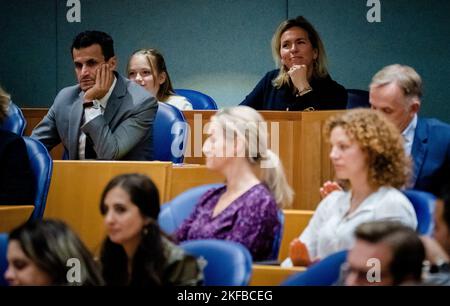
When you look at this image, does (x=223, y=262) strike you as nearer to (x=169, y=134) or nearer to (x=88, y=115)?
(x=88, y=115)

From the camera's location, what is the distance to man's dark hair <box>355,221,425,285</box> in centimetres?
202

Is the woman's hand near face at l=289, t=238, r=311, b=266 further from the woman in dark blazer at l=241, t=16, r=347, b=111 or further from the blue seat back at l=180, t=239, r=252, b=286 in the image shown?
the woman in dark blazer at l=241, t=16, r=347, b=111

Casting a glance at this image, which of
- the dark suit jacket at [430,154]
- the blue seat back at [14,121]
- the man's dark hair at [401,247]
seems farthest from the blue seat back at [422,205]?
the blue seat back at [14,121]

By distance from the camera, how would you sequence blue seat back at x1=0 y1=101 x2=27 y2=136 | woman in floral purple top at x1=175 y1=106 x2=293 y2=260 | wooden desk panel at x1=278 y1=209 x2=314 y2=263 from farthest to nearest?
blue seat back at x1=0 y1=101 x2=27 y2=136 → wooden desk panel at x1=278 y1=209 x2=314 y2=263 → woman in floral purple top at x1=175 y1=106 x2=293 y2=260

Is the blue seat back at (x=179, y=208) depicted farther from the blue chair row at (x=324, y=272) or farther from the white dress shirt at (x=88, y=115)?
the white dress shirt at (x=88, y=115)

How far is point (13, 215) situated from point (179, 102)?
1.93m

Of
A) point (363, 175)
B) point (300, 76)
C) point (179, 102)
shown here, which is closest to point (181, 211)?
point (363, 175)

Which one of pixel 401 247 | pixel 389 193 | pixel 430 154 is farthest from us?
pixel 430 154

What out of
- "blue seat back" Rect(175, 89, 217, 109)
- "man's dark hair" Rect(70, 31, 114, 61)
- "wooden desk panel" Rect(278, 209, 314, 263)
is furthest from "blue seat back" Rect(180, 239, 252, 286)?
"blue seat back" Rect(175, 89, 217, 109)

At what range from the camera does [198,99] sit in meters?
5.02

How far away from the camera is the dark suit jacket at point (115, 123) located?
3.41m

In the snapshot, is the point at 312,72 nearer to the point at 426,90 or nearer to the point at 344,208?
the point at 426,90

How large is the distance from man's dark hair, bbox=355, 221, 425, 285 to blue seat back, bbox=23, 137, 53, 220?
1398 mm
